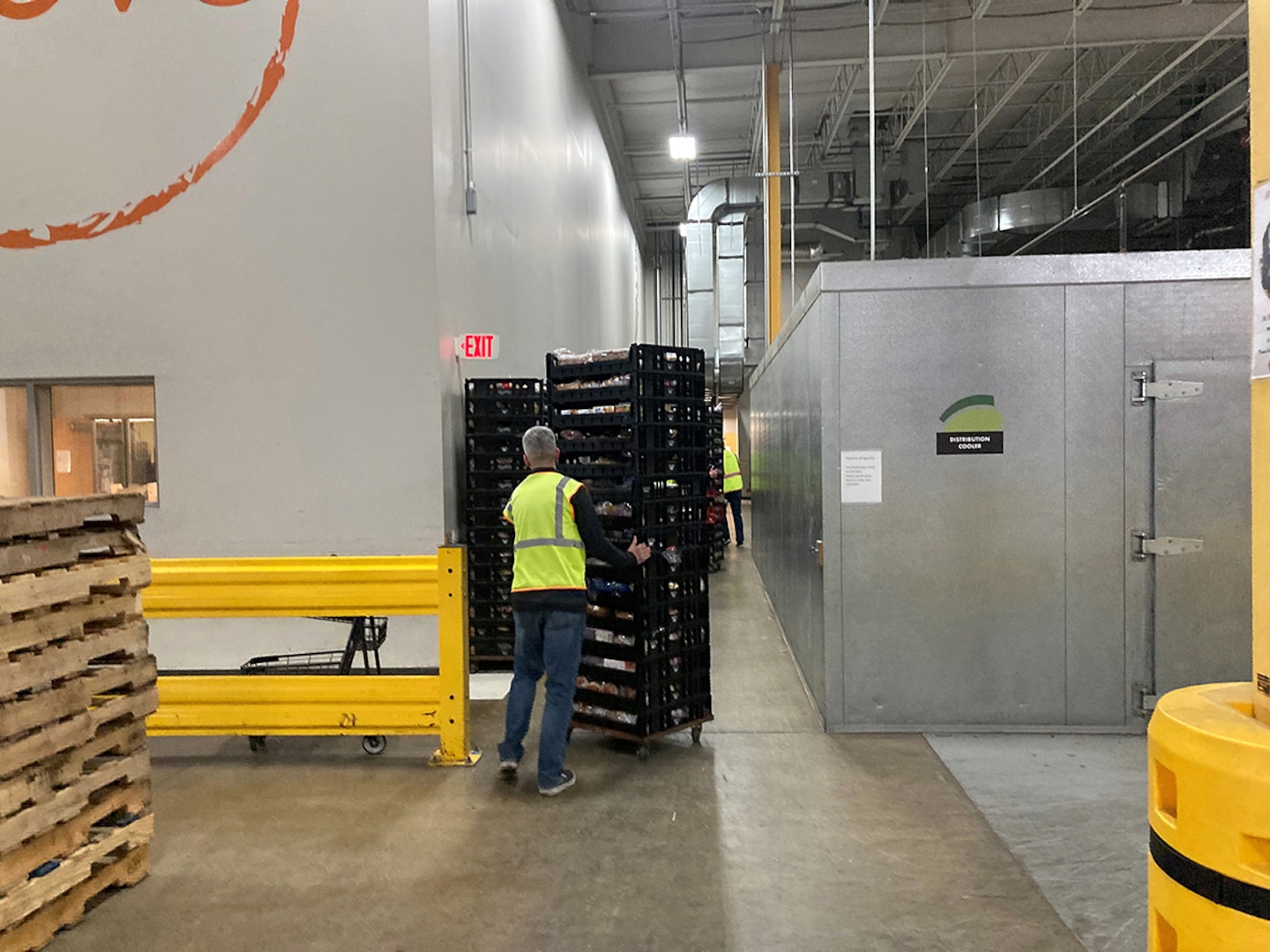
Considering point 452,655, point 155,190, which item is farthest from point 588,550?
point 155,190

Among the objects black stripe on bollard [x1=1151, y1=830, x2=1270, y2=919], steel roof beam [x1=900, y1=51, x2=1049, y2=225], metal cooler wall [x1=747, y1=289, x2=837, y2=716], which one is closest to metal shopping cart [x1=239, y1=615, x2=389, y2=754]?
metal cooler wall [x1=747, y1=289, x2=837, y2=716]

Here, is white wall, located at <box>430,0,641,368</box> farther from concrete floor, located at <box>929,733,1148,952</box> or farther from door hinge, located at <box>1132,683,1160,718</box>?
door hinge, located at <box>1132,683,1160,718</box>

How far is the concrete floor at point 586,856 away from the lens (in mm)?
3287

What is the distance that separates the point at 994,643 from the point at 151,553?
705cm

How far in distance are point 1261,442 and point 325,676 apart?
16.1 feet

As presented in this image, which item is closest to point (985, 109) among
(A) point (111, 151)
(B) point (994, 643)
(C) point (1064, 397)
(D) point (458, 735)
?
(C) point (1064, 397)

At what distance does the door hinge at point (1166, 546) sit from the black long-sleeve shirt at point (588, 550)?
3514 millimetres

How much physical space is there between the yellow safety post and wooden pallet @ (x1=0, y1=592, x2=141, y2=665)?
377cm

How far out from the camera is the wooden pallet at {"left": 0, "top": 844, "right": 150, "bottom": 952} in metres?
3.12

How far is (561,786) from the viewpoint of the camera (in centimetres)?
463

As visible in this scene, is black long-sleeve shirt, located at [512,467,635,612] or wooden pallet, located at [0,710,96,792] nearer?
wooden pallet, located at [0,710,96,792]

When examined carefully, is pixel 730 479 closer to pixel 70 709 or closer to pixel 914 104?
pixel 914 104

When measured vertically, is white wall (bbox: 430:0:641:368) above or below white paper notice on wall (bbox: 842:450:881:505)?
above

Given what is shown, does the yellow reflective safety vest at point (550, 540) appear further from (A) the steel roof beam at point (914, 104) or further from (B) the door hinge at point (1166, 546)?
(A) the steel roof beam at point (914, 104)
